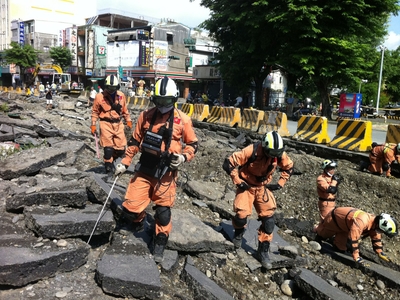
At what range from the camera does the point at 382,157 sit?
25.6 feet

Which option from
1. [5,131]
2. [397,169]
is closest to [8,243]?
[5,131]

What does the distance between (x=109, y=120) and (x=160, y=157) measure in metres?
2.99

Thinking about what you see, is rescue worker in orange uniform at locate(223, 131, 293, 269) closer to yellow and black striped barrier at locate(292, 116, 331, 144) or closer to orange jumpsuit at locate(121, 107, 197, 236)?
orange jumpsuit at locate(121, 107, 197, 236)

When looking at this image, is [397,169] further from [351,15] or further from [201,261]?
[351,15]

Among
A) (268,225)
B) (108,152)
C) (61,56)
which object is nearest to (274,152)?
(268,225)

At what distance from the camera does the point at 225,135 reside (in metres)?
12.8

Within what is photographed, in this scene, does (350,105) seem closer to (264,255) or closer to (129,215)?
(264,255)

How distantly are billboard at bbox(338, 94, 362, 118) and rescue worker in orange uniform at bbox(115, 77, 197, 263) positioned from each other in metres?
18.4

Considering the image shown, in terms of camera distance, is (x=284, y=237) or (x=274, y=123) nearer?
(x=284, y=237)

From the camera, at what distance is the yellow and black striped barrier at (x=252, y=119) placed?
1229 cm

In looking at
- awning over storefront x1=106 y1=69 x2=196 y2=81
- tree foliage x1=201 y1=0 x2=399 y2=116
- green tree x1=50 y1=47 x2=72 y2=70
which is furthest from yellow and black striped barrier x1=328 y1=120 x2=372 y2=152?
green tree x1=50 y1=47 x2=72 y2=70

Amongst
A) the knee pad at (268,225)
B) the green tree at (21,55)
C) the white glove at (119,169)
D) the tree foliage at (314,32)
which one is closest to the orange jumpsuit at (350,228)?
the knee pad at (268,225)

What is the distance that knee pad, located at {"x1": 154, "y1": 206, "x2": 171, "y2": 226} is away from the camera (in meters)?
3.85

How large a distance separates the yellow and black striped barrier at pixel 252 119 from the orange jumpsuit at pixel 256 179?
307 inches
